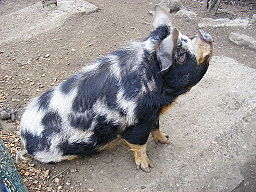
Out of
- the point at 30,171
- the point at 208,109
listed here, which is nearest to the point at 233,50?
the point at 208,109

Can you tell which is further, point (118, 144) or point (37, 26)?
point (37, 26)

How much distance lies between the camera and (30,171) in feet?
13.0

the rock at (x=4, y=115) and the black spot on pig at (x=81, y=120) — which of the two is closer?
the black spot on pig at (x=81, y=120)

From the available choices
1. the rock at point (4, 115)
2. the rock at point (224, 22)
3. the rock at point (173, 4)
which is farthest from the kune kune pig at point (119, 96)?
the rock at point (173, 4)

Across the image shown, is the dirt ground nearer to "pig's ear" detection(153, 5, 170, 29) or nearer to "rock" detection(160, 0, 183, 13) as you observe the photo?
"rock" detection(160, 0, 183, 13)

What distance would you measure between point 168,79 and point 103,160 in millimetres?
1378

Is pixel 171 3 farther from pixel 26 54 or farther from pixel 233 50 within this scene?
pixel 26 54

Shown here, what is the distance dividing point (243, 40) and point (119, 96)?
3.55m

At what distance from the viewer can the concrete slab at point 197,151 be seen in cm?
390

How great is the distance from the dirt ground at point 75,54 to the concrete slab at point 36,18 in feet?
0.56

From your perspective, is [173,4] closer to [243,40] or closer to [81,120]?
[243,40]

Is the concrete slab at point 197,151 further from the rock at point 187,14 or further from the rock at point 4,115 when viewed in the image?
the rock at point 187,14

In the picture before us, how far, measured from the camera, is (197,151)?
421 centimetres

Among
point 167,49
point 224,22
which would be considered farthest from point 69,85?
point 224,22
